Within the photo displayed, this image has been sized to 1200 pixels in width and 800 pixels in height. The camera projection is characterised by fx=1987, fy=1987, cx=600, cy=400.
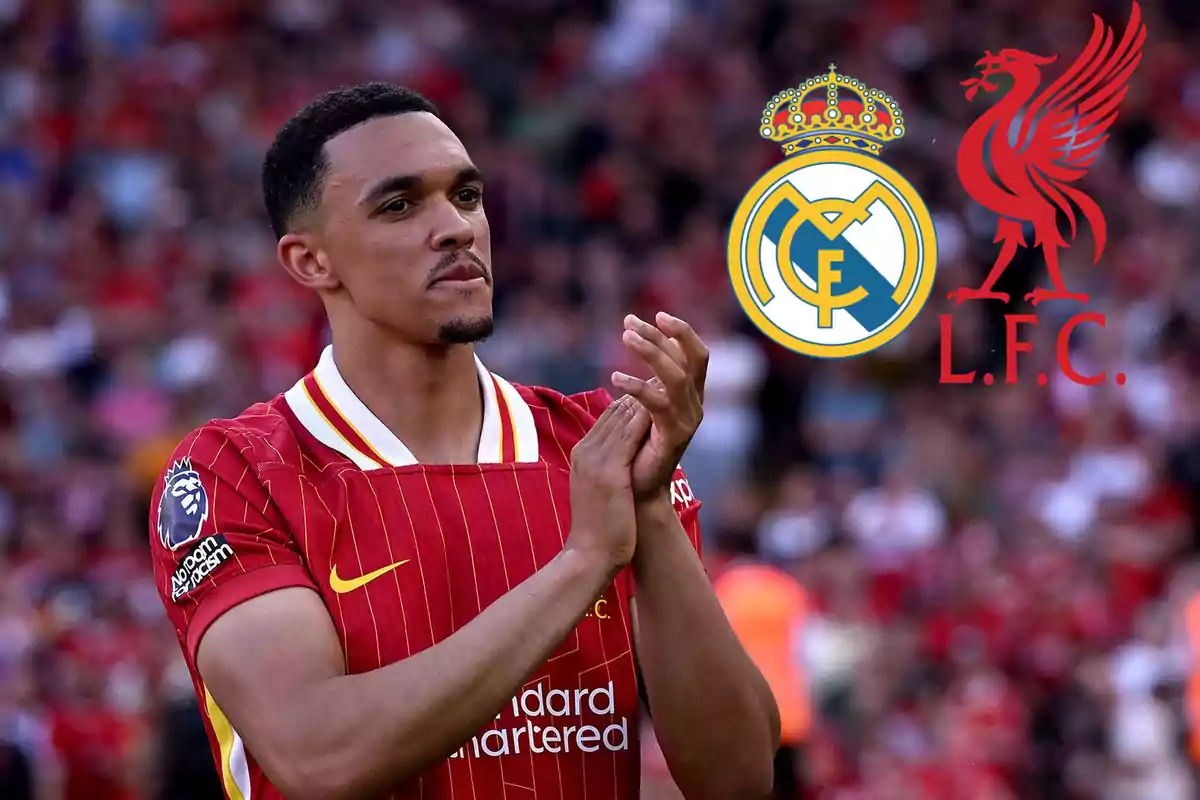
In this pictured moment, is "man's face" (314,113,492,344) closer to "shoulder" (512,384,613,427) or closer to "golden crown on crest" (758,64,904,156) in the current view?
"shoulder" (512,384,613,427)

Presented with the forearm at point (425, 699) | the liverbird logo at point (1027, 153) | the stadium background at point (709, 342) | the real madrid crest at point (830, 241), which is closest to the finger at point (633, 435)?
the forearm at point (425, 699)

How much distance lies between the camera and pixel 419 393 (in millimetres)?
3574

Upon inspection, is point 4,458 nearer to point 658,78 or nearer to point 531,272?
point 531,272

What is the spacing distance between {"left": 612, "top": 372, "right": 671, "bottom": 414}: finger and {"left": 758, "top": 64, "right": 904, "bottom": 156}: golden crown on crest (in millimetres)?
720

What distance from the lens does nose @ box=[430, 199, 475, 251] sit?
11.3ft

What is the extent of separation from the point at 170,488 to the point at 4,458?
8385 millimetres

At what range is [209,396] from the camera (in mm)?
11445

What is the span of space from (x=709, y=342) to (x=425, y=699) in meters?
7.22

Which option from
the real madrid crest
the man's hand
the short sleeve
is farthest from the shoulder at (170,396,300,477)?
the real madrid crest

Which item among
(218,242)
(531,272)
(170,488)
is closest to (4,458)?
(218,242)

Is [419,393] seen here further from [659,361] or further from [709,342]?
[709,342]

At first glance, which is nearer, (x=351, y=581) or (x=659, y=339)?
(x=659, y=339)

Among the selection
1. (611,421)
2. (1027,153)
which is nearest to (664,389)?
(611,421)

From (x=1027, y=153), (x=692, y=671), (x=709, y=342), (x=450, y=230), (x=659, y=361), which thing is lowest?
(x=692, y=671)
